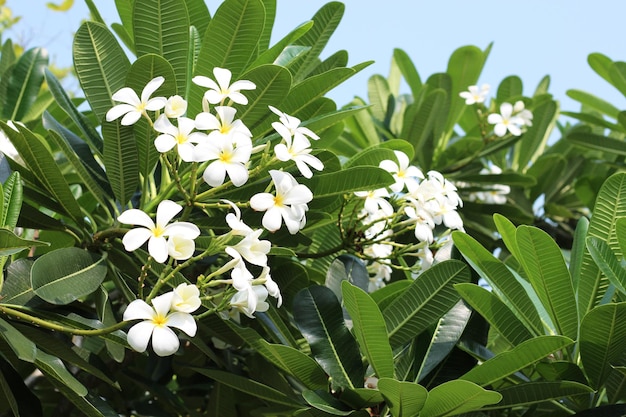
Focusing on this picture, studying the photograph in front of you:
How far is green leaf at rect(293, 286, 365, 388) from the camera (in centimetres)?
145

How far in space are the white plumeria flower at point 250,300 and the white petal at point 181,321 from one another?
103 millimetres

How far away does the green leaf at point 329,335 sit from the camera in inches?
56.9

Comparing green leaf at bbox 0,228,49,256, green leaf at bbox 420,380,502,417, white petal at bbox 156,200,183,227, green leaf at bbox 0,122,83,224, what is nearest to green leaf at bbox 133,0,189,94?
green leaf at bbox 0,122,83,224

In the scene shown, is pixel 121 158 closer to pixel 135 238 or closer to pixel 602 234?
pixel 135 238

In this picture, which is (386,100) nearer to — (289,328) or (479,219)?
(479,219)

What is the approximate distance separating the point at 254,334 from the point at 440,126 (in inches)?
64.1

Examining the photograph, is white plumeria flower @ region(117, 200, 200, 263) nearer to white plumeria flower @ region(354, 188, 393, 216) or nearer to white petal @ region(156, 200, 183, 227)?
white petal @ region(156, 200, 183, 227)

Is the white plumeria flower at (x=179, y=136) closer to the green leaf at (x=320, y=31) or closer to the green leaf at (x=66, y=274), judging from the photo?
the green leaf at (x=66, y=274)

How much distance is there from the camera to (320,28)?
70.1 inches

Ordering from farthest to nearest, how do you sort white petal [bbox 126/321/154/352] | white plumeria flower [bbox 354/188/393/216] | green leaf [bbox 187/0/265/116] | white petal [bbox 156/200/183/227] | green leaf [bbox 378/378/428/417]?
white plumeria flower [bbox 354/188/393/216], green leaf [bbox 187/0/265/116], green leaf [bbox 378/378/428/417], white petal [bbox 156/200/183/227], white petal [bbox 126/321/154/352]

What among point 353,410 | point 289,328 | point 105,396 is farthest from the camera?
point 105,396

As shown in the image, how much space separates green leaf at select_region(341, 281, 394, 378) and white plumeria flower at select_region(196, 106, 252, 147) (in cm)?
29

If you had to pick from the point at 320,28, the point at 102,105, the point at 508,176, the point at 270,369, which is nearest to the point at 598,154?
the point at 508,176

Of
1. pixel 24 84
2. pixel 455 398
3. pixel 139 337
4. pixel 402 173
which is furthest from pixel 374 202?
pixel 24 84
